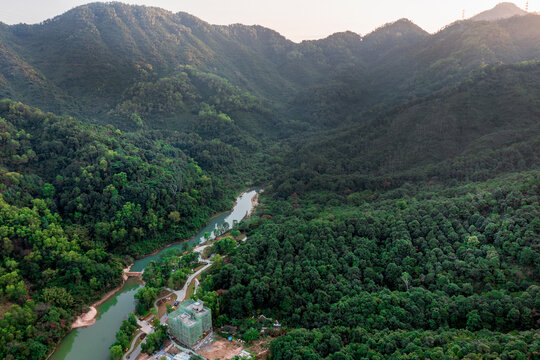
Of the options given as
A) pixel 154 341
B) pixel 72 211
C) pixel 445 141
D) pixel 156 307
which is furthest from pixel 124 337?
pixel 445 141

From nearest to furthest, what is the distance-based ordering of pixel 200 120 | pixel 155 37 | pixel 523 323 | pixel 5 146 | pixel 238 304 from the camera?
pixel 523 323, pixel 238 304, pixel 5 146, pixel 200 120, pixel 155 37

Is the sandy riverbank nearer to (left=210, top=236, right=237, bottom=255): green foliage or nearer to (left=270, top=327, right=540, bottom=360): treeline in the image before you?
(left=210, top=236, right=237, bottom=255): green foliage

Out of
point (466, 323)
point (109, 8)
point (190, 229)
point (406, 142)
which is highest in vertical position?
point (109, 8)

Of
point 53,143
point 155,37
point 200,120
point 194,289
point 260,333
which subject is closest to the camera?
point 260,333

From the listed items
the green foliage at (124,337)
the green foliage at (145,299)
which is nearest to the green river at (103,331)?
the green foliage at (124,337)

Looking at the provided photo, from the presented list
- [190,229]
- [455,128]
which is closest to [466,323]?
[190,229]

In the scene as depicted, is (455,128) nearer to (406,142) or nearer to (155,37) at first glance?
(406,142)

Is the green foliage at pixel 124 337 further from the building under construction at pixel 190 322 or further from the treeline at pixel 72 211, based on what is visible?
the treeline at pixel 72 211
